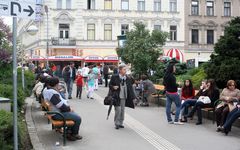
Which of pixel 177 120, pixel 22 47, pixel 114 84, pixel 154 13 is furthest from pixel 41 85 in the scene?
pixel 154 13

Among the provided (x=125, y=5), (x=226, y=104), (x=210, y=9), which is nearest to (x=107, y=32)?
(x=125, y=5)

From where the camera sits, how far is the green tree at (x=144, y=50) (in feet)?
73.1

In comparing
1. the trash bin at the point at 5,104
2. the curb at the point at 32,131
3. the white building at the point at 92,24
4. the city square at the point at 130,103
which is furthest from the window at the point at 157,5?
the trash bin at the point at 5,104

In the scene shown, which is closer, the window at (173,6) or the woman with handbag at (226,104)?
the woman with handbag at (226,104)

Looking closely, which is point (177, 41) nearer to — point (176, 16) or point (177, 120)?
point (176, 16)

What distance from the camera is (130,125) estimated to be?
42.7 feet

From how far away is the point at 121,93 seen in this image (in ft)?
40.8

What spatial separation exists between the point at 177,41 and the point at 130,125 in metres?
45.7

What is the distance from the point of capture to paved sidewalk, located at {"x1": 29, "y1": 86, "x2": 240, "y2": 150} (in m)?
9.88

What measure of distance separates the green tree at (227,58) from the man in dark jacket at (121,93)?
4592 mm

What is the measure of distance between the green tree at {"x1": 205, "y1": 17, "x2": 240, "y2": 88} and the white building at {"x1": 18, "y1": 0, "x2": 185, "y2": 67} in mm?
35777

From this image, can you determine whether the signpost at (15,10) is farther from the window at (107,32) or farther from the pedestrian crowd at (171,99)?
the window at (107,32)

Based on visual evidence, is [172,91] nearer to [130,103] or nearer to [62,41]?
[130,103]

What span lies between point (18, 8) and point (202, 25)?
53.5 metres
